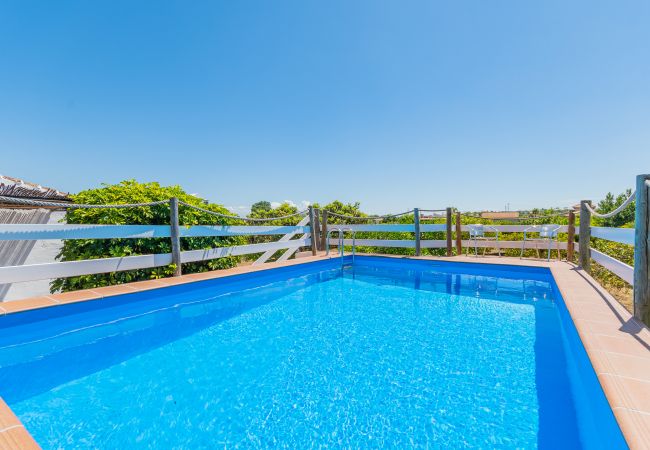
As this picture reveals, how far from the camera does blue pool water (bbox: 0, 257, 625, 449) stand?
158 cm

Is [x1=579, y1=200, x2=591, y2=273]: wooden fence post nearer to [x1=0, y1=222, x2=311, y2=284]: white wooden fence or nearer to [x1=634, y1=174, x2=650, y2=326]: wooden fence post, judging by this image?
[x1=634, y1=174, x2=650, y2=326]: wooden fence post

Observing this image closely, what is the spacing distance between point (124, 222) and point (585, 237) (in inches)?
285

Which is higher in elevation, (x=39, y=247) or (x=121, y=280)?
(x=39, y=247)

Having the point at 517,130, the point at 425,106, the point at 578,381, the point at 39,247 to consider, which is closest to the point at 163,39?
the point at 39,247

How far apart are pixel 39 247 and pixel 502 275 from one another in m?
8.29

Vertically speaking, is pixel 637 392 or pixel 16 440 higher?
pixel 16 440

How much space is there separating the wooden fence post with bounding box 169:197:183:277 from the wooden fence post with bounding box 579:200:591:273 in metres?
6.52

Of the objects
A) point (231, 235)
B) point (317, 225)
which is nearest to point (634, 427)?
point (231, 235)

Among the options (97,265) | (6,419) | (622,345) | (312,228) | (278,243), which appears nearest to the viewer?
(6,419)

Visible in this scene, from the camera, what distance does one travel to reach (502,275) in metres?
5.70

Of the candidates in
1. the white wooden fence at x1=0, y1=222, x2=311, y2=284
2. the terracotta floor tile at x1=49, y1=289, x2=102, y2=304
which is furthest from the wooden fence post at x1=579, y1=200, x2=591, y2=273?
the terracotta floor tile at x1=49, y1=289, x2=102, y2=304

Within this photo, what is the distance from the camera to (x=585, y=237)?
4715 mm

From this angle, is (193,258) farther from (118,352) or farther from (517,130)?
(517,130)

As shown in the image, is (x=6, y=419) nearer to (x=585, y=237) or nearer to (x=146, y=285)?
(x=146, y=285)
